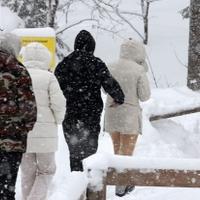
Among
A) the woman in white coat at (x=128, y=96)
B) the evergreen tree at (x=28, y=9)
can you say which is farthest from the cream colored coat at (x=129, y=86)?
the evergreen tree at (x=28, y=9)

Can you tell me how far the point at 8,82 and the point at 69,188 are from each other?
1.16 meters

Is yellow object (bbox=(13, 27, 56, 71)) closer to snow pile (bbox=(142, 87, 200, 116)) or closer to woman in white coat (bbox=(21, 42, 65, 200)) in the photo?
snow pile (bbox=(142, 87, 200, 116))

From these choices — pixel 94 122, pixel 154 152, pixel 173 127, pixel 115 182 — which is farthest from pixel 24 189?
pixel 173 127

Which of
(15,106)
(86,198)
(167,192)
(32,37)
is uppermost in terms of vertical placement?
(32,37)

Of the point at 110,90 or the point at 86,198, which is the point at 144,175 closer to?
the point at 86,198

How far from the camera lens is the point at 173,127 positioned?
11.4 m

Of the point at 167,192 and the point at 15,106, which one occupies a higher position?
the point at 15,106

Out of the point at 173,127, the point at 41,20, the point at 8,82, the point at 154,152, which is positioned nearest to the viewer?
the point at 8,82

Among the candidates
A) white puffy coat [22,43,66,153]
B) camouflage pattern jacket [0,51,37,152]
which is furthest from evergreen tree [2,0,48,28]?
camouflage pattern jacket [0,51,37,152]

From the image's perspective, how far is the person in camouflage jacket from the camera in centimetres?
468

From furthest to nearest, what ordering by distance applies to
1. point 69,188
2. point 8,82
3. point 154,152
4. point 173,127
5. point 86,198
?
point 173,127, point 154,152, point 8,82, point 86,198, point 69,188

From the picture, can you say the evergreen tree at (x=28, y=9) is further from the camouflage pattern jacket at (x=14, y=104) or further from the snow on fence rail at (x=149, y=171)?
the snow on fence rail at (x=149, y=171)

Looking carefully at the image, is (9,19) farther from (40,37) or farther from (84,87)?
(84,87)

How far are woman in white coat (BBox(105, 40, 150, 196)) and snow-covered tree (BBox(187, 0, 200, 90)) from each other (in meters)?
6.00
